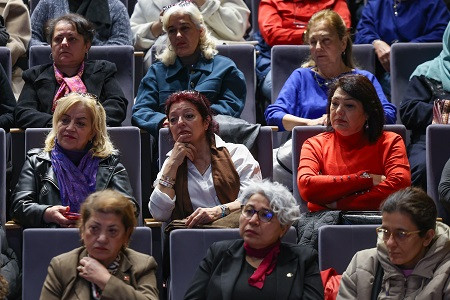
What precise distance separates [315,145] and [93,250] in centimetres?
100

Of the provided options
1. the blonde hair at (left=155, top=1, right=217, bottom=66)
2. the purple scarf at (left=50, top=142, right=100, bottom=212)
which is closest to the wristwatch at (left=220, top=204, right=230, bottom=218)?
the purple scarf at (left=50, top=142, right=100, bottom=212)

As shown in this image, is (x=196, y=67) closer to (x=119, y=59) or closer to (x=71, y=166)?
(x=119, y=59)

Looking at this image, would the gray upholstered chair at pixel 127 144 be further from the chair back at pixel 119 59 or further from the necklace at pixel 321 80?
the necklace at pixel 321 80

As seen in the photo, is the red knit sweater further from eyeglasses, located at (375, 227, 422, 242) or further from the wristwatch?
eyeglasses, located at (375, 227, 422, 242)

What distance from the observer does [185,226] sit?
3.52 m

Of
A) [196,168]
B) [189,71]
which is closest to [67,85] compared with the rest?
[189,71]

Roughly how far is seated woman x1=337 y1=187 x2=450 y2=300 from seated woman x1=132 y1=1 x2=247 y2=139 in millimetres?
1296

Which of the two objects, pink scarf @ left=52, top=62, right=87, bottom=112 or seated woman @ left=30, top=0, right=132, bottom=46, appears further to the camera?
seated woman @ left=30, top=0, right=132, bottom=46

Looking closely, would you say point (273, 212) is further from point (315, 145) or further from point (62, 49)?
point (62, 49)

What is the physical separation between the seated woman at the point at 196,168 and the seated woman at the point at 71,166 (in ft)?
0.41

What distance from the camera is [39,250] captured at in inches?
130

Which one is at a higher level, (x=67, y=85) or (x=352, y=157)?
(x=67, y=85)

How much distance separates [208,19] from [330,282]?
205 centimetres

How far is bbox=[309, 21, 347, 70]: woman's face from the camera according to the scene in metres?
4.38
